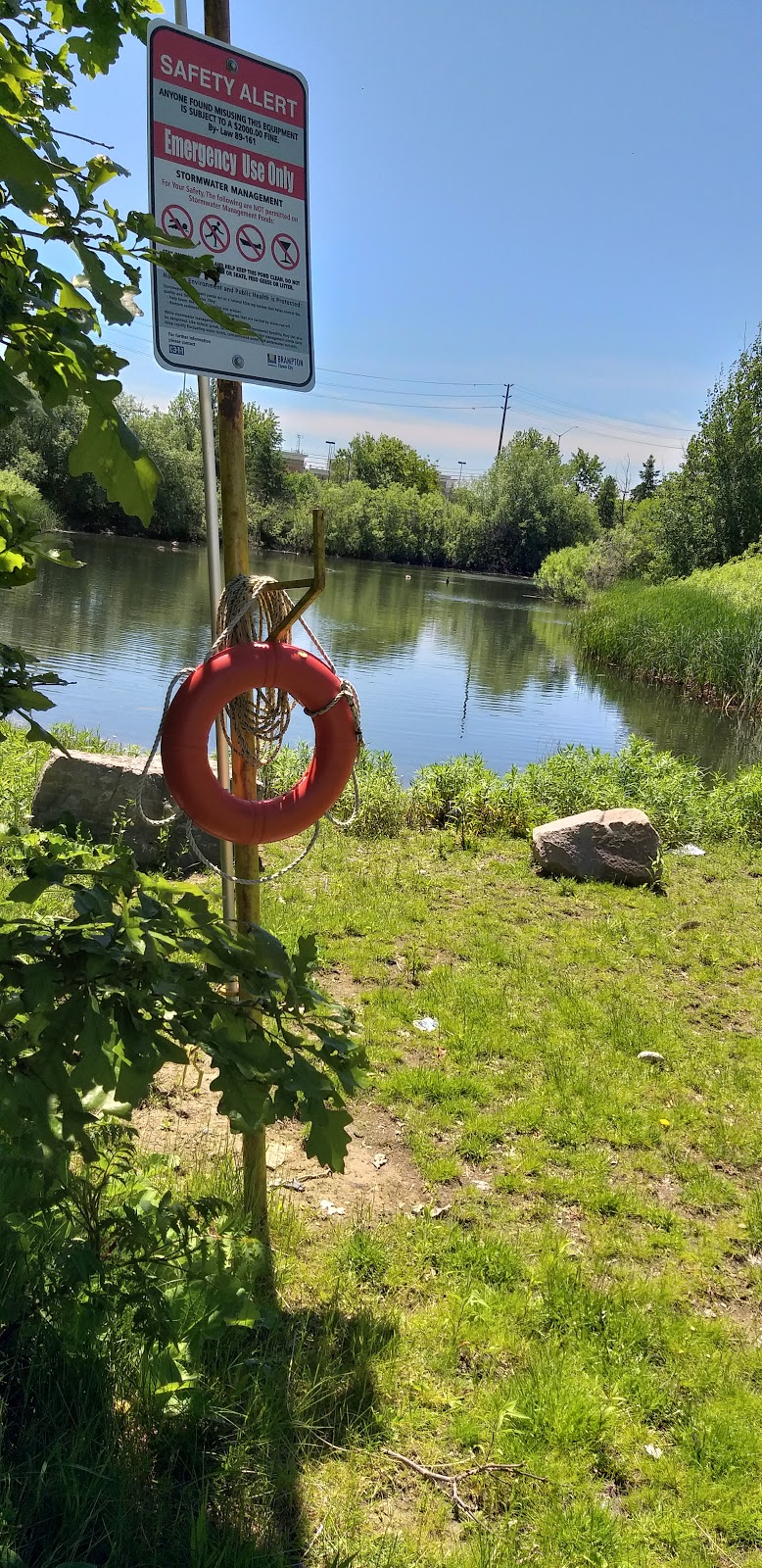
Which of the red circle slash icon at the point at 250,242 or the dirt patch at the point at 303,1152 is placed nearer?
the red circle slash icon at the point at 250,242

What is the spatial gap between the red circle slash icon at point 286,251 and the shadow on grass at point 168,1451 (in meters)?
2.15

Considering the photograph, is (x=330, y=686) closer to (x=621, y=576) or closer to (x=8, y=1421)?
(x=8, y=1421)

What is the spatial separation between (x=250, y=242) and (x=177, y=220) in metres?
0.17

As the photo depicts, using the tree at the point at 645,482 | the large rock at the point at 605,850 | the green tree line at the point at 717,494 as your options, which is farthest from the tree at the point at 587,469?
the large rock at the point at 605,850

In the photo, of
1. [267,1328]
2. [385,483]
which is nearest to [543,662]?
[267,1328]

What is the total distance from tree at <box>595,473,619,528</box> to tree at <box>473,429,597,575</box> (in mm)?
→ 9182

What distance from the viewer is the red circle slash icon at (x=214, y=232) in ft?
6.18

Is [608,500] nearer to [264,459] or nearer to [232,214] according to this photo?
[264,459]

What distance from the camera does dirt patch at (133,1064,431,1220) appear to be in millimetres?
2545

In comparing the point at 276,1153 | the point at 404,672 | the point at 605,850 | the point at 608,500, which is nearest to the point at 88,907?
the point at 276,1153

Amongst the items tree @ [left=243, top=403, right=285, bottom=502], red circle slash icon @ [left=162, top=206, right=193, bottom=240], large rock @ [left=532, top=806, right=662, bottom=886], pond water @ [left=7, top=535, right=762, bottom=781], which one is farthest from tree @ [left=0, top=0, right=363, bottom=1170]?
tree @ [left=243, top=403, right=285, bottom=502]

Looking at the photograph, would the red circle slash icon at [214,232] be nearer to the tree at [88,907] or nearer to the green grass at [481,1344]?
the tree at [88,907]

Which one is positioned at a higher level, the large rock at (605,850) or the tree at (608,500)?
the tree at (608,500)

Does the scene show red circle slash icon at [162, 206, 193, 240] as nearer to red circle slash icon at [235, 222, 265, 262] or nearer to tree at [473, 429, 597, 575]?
red circle slash icon at [235, 222, 265, 262]
